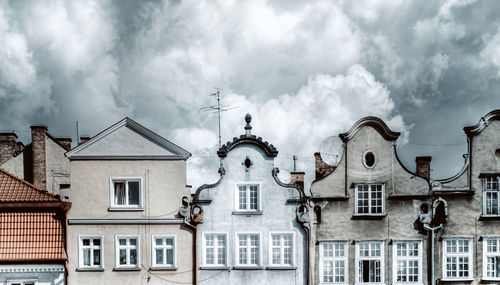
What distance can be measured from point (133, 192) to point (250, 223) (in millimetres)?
6611

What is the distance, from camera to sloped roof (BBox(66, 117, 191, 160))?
27109mm

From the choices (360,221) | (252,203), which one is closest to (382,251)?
(360,221)

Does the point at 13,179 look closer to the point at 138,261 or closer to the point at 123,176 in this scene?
the point at 123,176

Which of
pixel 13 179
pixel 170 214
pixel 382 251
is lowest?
pixel 382 251

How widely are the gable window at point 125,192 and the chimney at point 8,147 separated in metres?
11.6

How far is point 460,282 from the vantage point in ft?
86.5

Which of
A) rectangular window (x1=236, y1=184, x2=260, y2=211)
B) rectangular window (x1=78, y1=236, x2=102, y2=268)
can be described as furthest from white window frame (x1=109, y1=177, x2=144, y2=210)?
rectangular window (x1=236, y1=184, x2=260, y2=211)

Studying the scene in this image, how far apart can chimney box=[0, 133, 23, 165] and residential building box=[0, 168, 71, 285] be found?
8.26 metres

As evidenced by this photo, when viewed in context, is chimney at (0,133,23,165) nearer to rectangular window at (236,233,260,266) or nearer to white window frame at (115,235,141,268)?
white window frame at (115,235,141,268)

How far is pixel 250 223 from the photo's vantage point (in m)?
27.0

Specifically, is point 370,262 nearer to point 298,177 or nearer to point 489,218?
point 298,177

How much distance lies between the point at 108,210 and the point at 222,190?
6.24 metres

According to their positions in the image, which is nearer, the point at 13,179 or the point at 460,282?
the point at 460,282

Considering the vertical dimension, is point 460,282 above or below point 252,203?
below
